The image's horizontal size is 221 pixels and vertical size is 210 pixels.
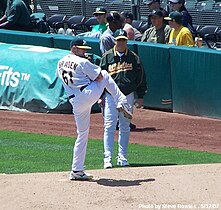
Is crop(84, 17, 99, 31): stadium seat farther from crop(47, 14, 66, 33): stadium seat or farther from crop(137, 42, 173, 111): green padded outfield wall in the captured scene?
crop(137, 42, 173, 111): green padded outfield wall

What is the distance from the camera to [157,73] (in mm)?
15664

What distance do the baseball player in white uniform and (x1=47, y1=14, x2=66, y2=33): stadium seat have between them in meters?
14.1

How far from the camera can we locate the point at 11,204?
755cm

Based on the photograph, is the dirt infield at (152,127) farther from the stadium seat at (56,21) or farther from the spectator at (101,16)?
the stadium seat at (56,21)

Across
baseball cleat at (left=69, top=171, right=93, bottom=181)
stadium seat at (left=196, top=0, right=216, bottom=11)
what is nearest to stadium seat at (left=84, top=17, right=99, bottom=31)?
stadium seat at (left=196, top=0, right=216, bottom=11)

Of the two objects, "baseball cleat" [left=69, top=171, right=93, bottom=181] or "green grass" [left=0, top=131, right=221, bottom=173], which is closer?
"baseball cleat" [left=69, top=171, right=93, bottom=181]

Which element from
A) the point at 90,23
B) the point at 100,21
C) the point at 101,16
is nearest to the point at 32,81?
the point at 100,21

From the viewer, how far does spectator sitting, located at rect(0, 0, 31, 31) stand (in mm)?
18578

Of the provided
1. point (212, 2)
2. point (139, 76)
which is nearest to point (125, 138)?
point (139, 76)

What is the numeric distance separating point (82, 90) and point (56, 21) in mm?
14496

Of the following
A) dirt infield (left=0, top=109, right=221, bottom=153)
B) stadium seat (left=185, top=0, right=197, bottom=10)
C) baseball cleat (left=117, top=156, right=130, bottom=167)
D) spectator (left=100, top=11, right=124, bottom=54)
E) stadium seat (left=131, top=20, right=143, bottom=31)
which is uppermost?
spectator (left=100, top=11, right=124, bottom=54)

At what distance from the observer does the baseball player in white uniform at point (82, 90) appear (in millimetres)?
8445

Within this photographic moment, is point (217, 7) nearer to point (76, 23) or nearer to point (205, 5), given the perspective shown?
point (205, 5)

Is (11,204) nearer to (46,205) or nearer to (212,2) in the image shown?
(46,205)
